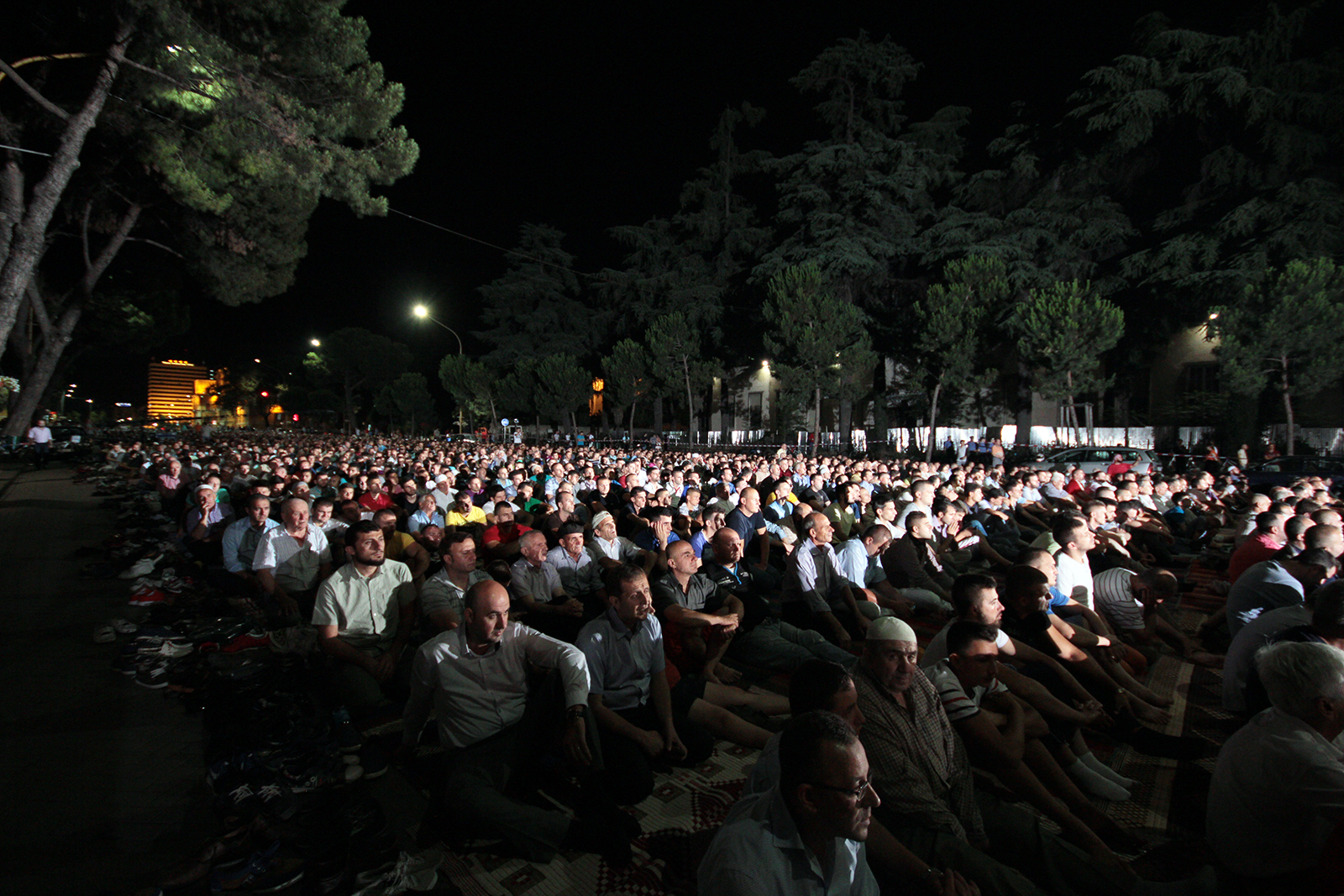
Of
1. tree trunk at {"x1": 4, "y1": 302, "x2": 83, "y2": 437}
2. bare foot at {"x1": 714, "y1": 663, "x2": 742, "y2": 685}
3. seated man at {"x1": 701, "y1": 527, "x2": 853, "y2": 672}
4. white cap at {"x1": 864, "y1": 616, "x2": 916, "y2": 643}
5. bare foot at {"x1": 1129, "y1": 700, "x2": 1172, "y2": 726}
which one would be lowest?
bare foot at {"x1": 1129, "y1": 700, "x2": 1172, "y2": 726}

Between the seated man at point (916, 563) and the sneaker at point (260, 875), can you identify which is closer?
the sneaker at point (260, 875)

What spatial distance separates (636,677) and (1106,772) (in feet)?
8.10

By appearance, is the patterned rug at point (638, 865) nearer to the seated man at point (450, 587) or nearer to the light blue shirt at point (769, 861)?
the light blue shirt at point (769, 861)

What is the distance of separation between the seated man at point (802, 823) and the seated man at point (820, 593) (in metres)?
3.53

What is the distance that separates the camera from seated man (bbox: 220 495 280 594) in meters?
5.89

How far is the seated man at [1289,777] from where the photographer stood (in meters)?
2.08

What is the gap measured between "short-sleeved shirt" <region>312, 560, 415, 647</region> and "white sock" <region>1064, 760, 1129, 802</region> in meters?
4.03

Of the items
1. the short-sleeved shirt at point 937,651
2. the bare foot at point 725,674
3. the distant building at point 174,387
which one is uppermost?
the distant building at point 174,387

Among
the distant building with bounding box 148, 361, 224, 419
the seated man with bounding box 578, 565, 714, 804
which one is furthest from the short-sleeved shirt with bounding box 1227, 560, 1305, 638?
the distant building with bounding box 148, 361, 224, 419

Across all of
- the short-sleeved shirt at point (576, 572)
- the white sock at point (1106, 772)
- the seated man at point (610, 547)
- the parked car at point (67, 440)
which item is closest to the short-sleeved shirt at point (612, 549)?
the seated man at point (610, 547)

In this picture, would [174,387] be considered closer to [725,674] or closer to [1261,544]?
[725,674]

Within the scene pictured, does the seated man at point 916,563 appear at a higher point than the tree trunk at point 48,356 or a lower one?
lower

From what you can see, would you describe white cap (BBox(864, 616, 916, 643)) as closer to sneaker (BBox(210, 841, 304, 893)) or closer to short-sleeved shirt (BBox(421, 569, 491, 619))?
sneaker (BBox(210, 841, 304, 893))

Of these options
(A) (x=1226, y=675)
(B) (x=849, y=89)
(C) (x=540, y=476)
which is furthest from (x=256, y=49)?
(B) (x=849, y=89)
